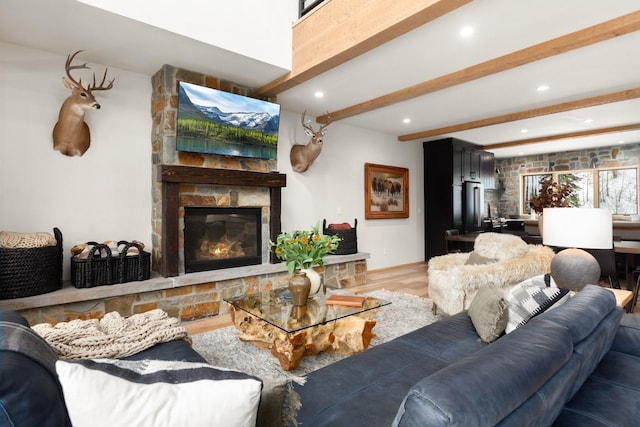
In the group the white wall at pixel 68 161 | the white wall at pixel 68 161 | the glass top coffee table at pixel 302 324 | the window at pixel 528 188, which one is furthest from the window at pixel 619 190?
the white wall at pixel 68 161

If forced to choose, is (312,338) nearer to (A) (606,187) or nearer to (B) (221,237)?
(B) (221,237)

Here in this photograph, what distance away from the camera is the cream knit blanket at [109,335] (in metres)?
1.57

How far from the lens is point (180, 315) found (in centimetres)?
349

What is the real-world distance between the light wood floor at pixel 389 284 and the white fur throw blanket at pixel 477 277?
4.52 ft

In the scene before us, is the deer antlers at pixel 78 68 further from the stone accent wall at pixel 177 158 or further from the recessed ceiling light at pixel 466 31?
the recessed ceiling light at pixel 466 31

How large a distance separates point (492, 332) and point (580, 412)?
0.65m

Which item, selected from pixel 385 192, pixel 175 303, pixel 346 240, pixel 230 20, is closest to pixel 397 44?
pixel 230 20

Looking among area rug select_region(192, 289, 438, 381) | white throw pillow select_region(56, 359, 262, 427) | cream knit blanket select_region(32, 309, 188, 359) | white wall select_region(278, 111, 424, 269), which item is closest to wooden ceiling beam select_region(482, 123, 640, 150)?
white wall select_region(278, 111, 424, 269)

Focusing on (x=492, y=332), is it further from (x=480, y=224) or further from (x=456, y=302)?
(x=480, y=224)

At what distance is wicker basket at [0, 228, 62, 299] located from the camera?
271 centimetres

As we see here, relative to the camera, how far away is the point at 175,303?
3.46 m

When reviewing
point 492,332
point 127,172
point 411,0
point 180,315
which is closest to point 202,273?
point 180,315

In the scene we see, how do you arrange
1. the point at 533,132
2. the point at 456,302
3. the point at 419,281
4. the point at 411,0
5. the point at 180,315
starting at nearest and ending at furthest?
the point at 411,0, the point at 456,302, the point at 180,315, the point at 419,281, the point at 533,132

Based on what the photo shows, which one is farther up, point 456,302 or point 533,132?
point 533,132
